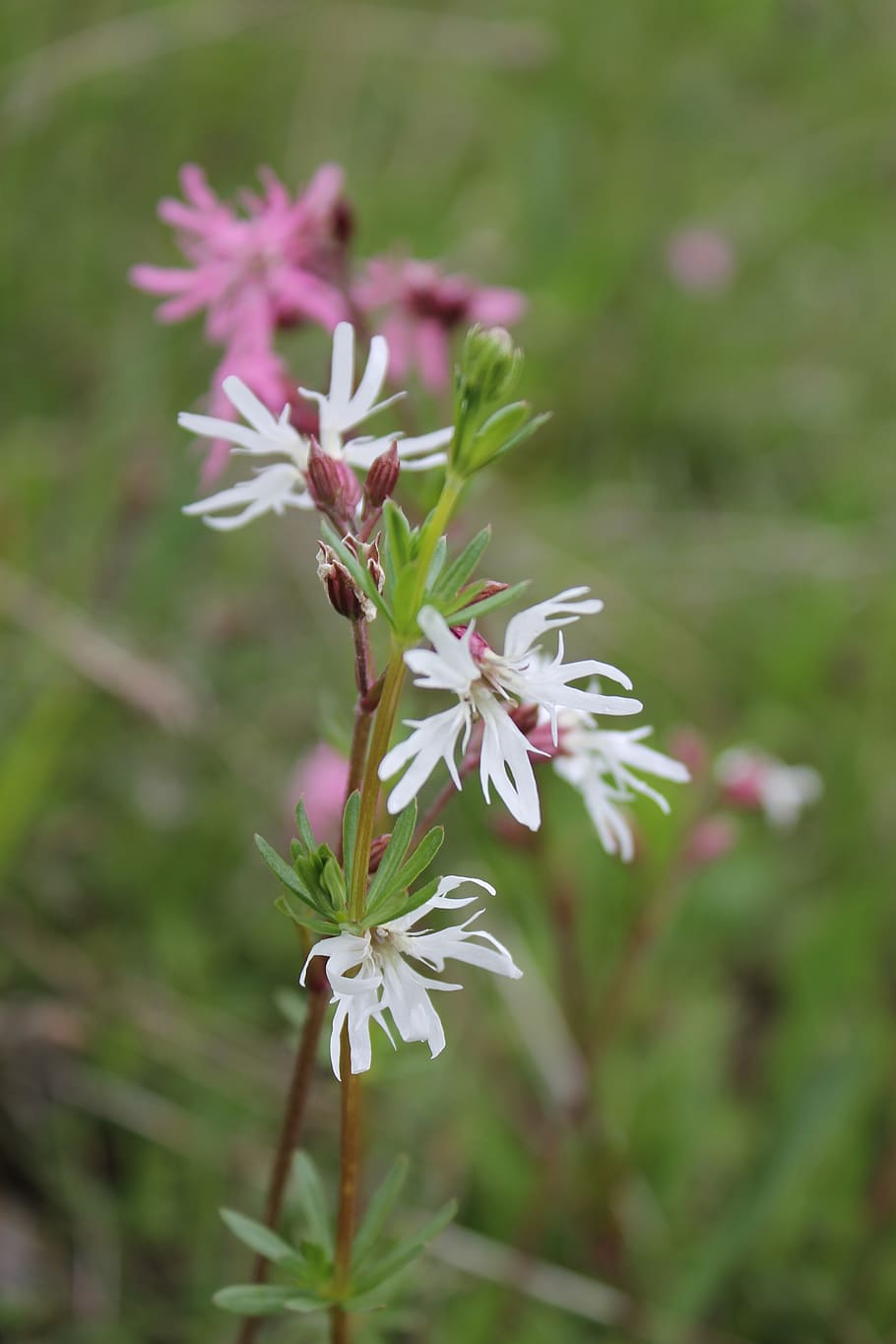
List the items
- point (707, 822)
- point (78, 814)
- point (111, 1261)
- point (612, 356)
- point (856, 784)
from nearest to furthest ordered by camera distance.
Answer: point (111, 1261) < point (707, 822) < point (78, 814) < point (856, 784) < point (612, 356)

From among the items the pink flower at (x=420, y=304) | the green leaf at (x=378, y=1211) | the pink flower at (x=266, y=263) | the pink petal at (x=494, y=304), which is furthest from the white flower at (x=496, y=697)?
the pink petal at (x=494, y=304)

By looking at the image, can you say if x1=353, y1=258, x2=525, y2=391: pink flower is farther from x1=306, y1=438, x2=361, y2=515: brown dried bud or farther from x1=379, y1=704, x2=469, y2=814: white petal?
x1=379, y1=704, x2=469, y2=814: white petal

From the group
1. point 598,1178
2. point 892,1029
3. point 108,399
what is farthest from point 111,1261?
point 108,399

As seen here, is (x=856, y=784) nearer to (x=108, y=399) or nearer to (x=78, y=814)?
(x=78, y=814)

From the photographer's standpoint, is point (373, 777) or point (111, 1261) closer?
point (373, 777)

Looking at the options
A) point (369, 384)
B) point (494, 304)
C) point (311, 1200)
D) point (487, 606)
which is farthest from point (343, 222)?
point (311, 1200)

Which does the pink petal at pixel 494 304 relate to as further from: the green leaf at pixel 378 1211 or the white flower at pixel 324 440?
the green leaf at pixel 378 1211

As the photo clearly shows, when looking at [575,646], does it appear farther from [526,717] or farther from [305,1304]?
[305,1304]
